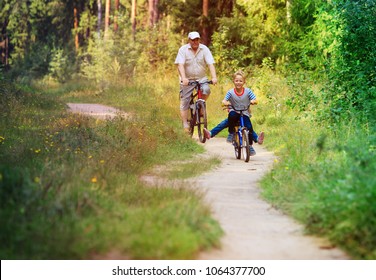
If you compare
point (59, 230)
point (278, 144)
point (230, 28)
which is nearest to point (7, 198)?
point (59, 230)

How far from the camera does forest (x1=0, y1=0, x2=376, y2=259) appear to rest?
Result: 600 cm

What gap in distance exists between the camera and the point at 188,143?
13609 mm

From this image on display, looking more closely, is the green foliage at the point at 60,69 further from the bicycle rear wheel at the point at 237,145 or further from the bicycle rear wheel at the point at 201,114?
the bicycle rear wheel at the point at 237,145

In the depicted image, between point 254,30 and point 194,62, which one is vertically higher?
point 254,30

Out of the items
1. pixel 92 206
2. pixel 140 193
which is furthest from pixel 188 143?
pixel 92 206

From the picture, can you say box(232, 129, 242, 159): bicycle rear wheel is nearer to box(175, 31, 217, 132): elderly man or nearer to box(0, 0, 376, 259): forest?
box(0, 0, 376, 259): forest

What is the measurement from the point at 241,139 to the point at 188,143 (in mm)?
1574

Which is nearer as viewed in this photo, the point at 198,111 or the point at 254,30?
the point at 198,111

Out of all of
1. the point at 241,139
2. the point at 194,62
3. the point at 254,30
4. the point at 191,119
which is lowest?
the point at 241,139

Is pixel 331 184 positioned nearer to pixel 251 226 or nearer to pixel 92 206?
pixel 251 226

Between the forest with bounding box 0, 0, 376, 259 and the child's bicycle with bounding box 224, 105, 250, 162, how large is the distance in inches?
26.5

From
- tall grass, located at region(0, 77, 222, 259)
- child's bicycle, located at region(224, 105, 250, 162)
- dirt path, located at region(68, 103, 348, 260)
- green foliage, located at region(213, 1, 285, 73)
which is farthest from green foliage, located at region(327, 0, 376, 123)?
green foliage, located at region(213, 1, 285, 73)

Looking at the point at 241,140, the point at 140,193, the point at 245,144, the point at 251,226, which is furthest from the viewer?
the point at 241,140

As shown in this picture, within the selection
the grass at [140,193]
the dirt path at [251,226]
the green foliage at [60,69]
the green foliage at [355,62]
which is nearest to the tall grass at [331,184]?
the grass at [140,193]
